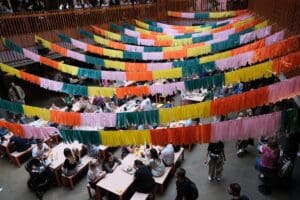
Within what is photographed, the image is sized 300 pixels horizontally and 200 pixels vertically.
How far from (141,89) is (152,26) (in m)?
6.77

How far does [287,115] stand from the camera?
4.18 metres

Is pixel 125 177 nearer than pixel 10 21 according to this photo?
Yes

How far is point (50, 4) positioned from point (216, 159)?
11.5m

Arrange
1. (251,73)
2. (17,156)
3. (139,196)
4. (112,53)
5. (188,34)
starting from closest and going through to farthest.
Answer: (251,73), (139,196), (17,156), (112,53), (188,34)

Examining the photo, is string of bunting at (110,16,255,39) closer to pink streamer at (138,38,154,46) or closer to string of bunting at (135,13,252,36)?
pink streamer at (138,38,154,46)

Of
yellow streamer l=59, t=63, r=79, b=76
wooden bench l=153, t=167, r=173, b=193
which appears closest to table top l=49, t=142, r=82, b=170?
yellow streamer l=59, t=63, r=79, b=76

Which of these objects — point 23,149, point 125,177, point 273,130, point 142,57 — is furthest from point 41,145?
point 273,130

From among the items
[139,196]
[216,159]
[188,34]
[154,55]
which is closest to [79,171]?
[139,196]

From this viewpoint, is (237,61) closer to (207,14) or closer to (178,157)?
(178,157)

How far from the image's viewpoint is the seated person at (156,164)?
304 inches

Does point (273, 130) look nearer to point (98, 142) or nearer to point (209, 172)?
point (98, 142)

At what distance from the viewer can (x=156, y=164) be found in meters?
7.79

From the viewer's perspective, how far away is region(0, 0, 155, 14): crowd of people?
12.4m

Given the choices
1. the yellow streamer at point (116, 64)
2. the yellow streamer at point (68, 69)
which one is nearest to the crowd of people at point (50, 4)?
the yellow streamer at point (68, 69)
